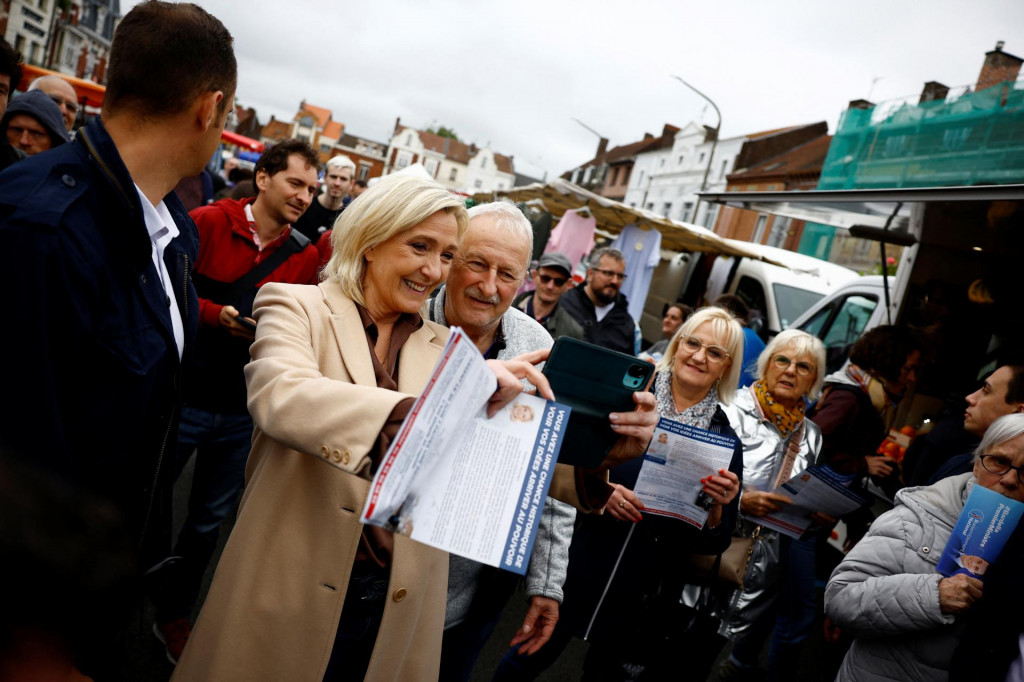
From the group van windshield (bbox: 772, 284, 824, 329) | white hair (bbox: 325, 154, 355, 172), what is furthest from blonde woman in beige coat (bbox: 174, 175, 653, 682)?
van windshield (bbox: 772, 284, 824, 329)

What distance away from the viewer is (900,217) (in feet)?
21.9

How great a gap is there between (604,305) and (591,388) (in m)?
4.88

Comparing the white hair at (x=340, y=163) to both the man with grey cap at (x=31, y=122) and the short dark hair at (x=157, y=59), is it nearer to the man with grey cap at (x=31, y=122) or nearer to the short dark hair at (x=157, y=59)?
the man with grey cap at (x=31, y=122)

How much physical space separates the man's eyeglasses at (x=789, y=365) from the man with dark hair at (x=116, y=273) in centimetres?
337

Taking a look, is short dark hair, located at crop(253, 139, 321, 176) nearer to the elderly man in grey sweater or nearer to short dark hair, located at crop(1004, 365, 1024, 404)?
the elderly man in grey sweater

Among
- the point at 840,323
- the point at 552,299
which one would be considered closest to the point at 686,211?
the point at 840,323

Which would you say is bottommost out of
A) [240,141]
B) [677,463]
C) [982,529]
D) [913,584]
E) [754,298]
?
[913,584]

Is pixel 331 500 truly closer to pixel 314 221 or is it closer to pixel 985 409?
pixel 985 409

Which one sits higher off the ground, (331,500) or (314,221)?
(314,221)

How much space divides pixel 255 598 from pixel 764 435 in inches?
113

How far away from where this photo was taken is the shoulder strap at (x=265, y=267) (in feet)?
10.6

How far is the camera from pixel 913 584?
2.48 metres

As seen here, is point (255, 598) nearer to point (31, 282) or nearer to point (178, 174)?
point (31, 282)

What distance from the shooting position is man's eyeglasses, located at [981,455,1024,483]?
8.54 feet
